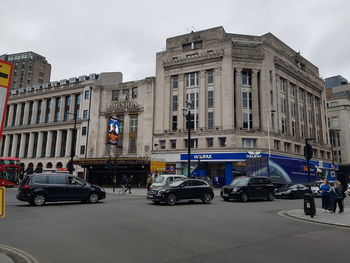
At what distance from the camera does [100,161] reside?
4175 cm

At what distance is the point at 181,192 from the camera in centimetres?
1606

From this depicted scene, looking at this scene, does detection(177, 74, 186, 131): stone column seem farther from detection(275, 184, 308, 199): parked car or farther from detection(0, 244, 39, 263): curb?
detection(0, 244, 39, 263): curb

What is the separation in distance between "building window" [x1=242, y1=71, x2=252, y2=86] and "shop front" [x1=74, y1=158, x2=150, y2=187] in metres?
19.0

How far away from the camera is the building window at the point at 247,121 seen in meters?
39.7

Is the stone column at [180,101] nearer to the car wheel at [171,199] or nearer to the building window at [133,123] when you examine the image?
the building window at [133,123]

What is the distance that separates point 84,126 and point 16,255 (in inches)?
1852

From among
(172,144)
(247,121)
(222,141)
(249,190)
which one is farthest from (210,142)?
(249,190)

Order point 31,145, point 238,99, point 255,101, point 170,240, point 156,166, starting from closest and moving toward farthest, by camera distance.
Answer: point 170,240 < point 156,166 < point 238,99 < point 255,101 < point 31,145

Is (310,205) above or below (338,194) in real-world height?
below

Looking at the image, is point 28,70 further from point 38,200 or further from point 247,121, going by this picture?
point 38,200

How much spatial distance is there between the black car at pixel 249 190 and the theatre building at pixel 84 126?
73.9 ft

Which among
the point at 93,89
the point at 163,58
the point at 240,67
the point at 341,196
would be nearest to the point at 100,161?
the point at 93,89

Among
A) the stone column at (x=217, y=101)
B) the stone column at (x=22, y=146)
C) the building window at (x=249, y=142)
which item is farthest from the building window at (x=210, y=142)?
the stone column at (x=22, y=146)

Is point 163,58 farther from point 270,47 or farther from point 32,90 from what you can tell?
point 32,90
